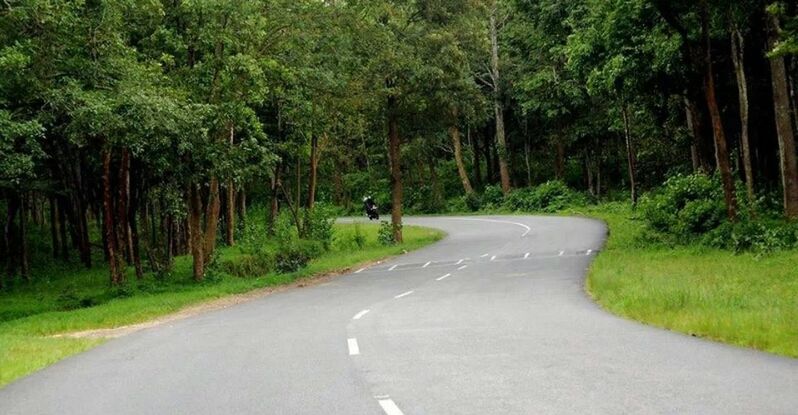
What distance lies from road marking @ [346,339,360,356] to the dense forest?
774 centimetres

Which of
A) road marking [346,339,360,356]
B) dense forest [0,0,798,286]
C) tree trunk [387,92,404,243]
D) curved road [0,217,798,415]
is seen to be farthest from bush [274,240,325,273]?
road marking [346,339,360,356]

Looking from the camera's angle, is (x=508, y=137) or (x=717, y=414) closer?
(x=717, y=414)

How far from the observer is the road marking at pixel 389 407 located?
22.2 ft

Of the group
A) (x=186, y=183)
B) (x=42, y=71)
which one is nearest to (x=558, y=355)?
(x=42, y=71)

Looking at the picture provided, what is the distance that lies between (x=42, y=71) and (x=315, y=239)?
16772 millimetres

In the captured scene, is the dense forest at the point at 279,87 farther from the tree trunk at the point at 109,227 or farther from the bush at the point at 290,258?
the bush at the point at 290,258

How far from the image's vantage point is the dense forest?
64.3ft

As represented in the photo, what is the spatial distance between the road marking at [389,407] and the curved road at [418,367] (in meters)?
0.02

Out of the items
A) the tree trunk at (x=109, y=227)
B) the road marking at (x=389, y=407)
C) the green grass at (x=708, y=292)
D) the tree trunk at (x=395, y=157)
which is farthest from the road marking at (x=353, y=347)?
the tree trunk at (x=395, y=157)

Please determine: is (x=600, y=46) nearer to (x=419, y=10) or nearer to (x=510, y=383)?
(x=419, y=10)

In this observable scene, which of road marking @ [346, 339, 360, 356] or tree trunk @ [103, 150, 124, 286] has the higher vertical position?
tree trunk @ [103, 150, 124, 286]

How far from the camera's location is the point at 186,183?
24.9 m

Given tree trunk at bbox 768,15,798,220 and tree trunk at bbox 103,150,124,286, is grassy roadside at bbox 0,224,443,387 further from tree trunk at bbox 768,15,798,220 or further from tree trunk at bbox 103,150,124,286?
tree trunk at bbox 768,15,798,220

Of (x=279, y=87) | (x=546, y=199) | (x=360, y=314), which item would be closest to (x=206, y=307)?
(x=360, y=314)
